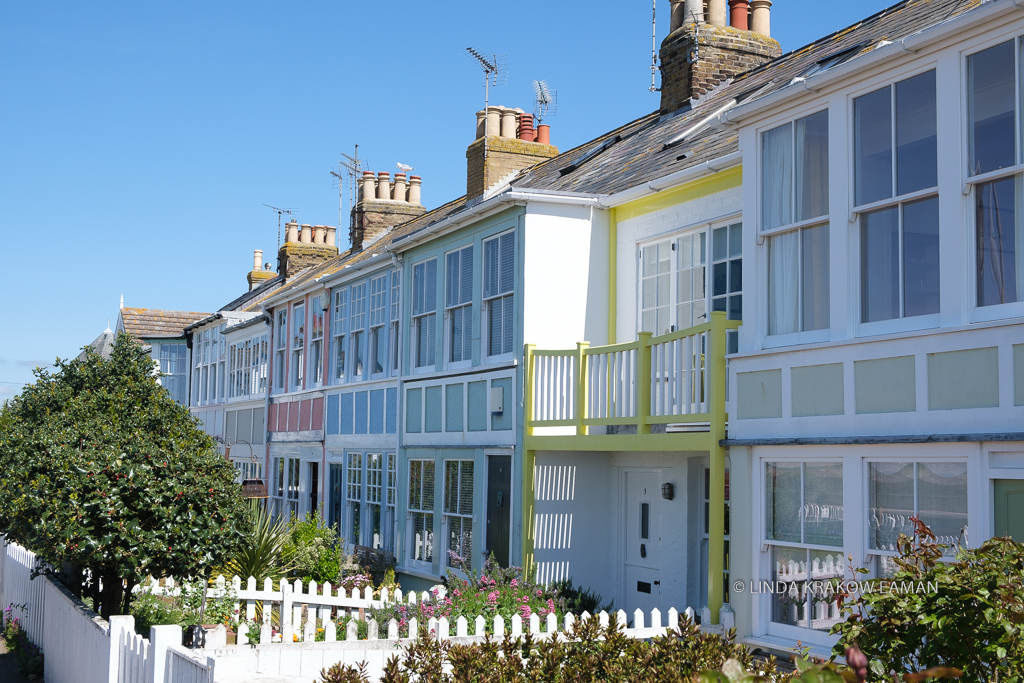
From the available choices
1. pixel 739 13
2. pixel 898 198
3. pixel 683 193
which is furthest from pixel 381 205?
pixel 898 198

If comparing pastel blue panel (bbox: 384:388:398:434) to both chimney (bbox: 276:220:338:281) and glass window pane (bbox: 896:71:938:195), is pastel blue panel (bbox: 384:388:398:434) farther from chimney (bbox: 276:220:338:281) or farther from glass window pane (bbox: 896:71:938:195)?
chimney (bbox: 276:220:338:281)

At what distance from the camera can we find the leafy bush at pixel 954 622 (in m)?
4.23

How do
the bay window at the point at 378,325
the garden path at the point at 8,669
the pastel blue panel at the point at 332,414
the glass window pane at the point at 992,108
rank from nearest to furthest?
the glass window pane at the point at 992,108
the garden path at the point at 8,669
the bay window at the point at 378,325
the pastel blue panel at the point at 332,414

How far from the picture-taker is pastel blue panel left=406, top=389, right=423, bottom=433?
1584 cm

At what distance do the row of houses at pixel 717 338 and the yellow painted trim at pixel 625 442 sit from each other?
3 cm

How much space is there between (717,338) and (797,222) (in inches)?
50.9

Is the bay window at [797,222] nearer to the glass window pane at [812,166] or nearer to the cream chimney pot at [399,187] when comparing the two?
the glass window pane at [812,166]

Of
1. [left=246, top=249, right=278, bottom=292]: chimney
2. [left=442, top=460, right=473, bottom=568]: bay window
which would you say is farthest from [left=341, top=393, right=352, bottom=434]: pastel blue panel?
[left=246, top=249, right=278, bottom=292]: chimney

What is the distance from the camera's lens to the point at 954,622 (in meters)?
4.33

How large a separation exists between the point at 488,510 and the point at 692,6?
798 centimetres

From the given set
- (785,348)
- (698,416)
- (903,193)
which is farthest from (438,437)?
(903,193)

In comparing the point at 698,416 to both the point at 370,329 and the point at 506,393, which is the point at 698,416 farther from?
the point at 370,329

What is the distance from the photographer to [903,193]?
8.03 metres

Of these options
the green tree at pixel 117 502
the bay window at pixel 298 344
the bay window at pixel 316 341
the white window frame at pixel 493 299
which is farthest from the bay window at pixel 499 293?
the bay window at pixel 298 344
